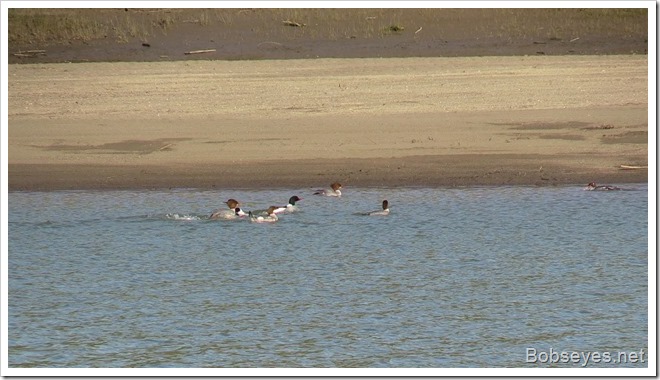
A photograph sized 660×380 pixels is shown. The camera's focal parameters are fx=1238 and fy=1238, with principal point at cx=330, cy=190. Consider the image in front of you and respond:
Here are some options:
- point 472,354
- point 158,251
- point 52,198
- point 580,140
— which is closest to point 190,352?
point 472,354

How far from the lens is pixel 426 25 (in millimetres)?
19547

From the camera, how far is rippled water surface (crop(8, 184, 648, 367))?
6684 mm

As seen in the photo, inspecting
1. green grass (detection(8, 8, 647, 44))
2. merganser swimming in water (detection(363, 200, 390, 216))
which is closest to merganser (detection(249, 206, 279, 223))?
merganser swimming in water (detection(363, 200, 390, 216))

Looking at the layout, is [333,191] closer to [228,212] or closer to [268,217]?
[268,217]

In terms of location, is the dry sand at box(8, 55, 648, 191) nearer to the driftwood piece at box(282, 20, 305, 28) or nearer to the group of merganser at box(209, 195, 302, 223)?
the group of merganser at box(209, 195, 302, 223)

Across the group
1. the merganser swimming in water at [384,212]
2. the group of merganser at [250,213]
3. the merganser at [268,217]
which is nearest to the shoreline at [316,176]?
the merganser swimming in water at [384,212]

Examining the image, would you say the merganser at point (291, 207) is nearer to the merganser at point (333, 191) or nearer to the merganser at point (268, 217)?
the merganser at point (268, 217)

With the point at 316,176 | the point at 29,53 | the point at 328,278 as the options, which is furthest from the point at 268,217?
the point at 29,53

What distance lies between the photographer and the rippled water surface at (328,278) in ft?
21.9

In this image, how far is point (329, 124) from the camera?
518 inches

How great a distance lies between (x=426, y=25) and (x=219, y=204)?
9.63 m

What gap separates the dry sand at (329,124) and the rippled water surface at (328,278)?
1.68 ft

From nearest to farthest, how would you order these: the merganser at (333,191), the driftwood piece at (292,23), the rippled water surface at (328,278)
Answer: the rippled water surface at (328,278) → the merganser at (333,191) → the driftwood piece at (292,23)

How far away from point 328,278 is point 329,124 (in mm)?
5139
